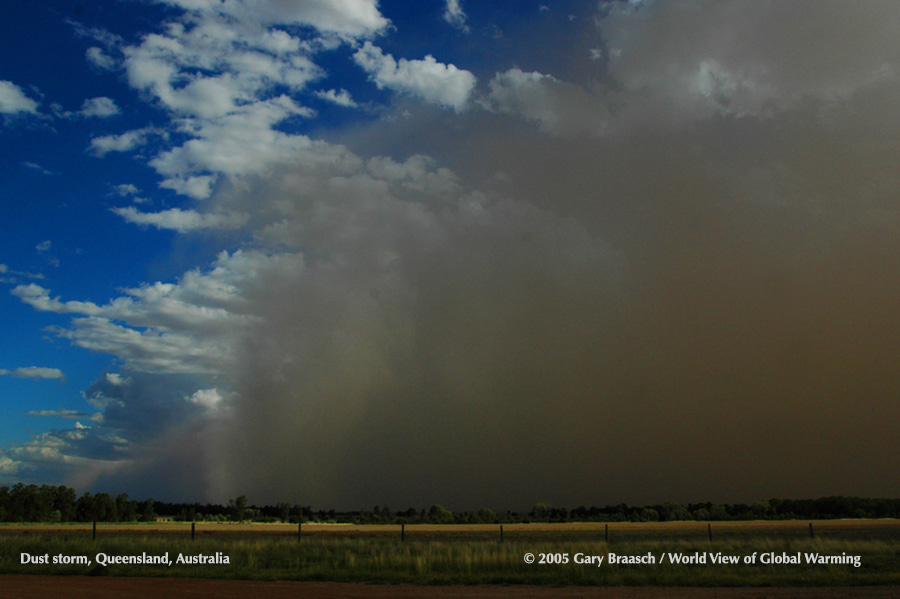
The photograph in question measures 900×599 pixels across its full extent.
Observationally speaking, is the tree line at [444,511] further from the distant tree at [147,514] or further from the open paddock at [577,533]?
the open paddock at [577,533]

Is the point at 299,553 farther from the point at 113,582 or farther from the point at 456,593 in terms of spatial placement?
the point at 456,593

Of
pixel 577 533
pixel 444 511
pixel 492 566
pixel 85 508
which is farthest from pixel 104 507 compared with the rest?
pixel 492 566

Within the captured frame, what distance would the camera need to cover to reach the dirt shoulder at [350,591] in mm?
16406

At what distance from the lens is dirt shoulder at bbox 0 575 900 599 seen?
16406 mm

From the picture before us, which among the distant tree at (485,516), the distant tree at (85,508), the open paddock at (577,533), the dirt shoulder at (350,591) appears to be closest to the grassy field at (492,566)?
the dirt shoulder at (350,591)

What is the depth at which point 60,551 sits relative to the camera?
91.2 ft

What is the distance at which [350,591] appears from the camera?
58.2 feet

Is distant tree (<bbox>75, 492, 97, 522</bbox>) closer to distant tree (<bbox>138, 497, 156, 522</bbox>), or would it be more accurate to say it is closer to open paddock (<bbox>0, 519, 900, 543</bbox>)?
distant tree (<bbox>138, 497, 156, 522</bbox>)

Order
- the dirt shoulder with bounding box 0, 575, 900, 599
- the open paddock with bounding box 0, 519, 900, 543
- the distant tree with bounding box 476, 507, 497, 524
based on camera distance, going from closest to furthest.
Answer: the dirt shoulder with bounding box 0, 575, 900, 599 < the open paddock with bounding box 0, 519, 900, 543 < the distant tree with bounding box 476, 507, 497, 524

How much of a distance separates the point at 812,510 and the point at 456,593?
135 metres

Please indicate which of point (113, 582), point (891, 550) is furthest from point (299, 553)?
point (891, 550)

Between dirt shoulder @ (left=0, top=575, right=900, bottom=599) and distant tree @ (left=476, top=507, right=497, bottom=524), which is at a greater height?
dirt shoulder @ (left=0, top=575, right=900, bottom=599)

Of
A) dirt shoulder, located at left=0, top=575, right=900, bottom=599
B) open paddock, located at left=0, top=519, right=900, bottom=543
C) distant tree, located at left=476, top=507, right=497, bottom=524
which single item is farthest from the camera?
distant tree, located at left=476, top=507, right=497, bottom=524

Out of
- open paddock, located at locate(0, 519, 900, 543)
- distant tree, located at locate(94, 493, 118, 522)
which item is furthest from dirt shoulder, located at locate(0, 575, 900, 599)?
distant tree, located at locate(94, 493, 118, 522)
